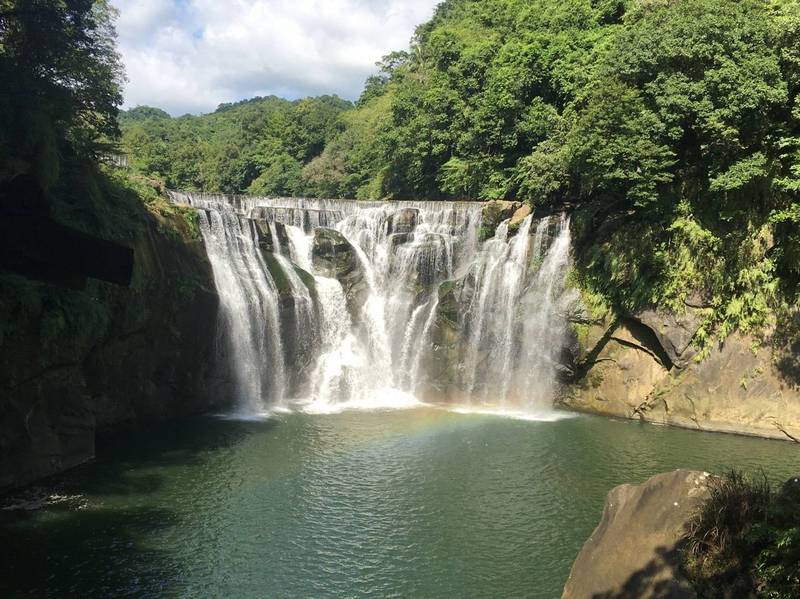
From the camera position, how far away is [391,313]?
26500 millimetres

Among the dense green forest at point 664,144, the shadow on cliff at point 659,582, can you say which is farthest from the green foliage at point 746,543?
the dense green forest at point 664,144

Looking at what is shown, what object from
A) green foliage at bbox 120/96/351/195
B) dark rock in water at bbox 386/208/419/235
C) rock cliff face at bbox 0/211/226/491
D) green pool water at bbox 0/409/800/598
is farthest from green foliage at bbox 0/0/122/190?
green foliage at bbox 120/96/351/195

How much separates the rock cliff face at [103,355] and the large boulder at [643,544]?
339 inches

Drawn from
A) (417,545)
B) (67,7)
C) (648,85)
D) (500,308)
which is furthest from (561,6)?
(417,545)

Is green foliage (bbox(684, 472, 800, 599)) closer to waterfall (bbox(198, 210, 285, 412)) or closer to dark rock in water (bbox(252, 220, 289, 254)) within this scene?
waterfall (bbox(198, 210, 285, 412))

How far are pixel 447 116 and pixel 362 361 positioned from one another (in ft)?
60.6

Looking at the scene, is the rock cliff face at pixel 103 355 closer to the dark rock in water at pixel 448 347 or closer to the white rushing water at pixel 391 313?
the white rushing water at pixel 391 313

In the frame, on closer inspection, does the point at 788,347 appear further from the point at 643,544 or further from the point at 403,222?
the point at 403,222

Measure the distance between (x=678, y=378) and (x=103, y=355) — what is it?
1842 cm

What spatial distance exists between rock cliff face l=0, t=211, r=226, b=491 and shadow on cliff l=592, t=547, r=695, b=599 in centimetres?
885

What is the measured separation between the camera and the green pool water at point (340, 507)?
35.2 ft

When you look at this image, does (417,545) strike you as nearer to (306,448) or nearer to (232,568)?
(232,568)

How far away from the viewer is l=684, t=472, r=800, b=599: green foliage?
6.21 m

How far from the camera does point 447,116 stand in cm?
3738
